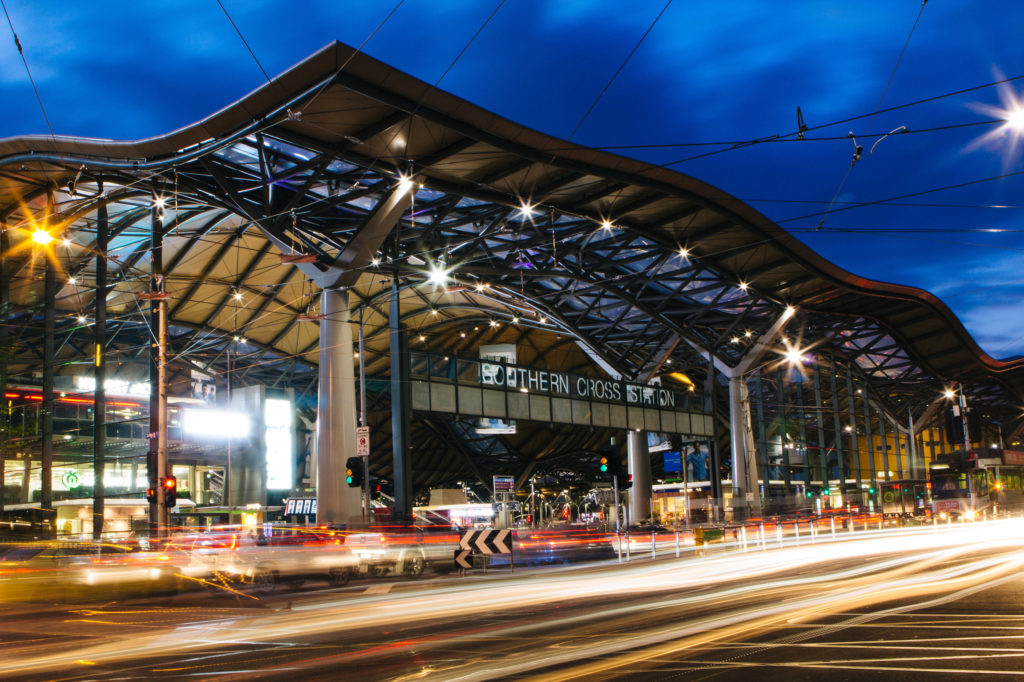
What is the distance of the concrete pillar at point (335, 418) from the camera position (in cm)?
3409

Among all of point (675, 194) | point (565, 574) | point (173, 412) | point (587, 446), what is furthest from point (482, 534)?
point (587, 446)

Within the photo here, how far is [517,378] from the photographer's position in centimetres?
4884

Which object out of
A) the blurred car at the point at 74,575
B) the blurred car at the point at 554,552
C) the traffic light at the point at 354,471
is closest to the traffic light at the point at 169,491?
the blurred car at the point at 74,575

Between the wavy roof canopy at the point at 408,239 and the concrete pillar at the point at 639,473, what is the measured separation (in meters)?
4.92

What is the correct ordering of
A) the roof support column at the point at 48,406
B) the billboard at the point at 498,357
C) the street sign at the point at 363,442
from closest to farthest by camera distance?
the street sign at the point at 363,442
the roof support column at the point at 48,406
the billboard at the point at 498,357

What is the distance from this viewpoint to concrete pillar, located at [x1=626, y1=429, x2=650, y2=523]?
198 feet

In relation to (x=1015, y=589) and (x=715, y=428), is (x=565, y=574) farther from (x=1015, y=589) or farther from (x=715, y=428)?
(x=715, y=428)

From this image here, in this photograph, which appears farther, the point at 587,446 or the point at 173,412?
the point at 587,446

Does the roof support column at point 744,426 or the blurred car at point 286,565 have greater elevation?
the roof support column at point 744,426

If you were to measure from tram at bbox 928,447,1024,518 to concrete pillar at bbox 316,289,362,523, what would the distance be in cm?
4260

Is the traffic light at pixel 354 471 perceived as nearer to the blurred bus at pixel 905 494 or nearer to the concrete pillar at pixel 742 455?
the concrete pillar at pixel 742 455

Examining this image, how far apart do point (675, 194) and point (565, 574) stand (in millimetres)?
19419

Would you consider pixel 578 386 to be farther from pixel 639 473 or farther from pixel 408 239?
pixel 408 239

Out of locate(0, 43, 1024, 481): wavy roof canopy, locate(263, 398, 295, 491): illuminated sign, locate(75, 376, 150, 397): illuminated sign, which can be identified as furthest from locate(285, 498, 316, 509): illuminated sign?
locate(75, 376, 150, 397): illuminated sign
